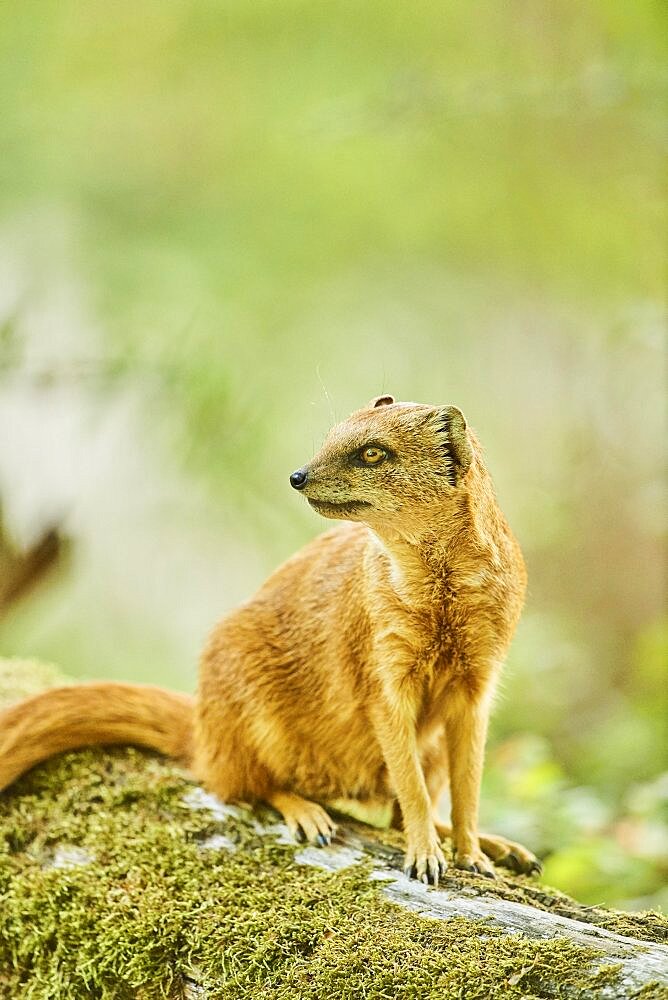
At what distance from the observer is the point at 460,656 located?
2.37 meters

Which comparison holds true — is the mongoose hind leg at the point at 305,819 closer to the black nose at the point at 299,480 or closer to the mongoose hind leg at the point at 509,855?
the mongoose hind leg at the point at 509,855

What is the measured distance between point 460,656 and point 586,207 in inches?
190

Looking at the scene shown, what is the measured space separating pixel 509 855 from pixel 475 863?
0.67 ft

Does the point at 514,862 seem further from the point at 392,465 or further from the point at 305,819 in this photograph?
the point at 392,465

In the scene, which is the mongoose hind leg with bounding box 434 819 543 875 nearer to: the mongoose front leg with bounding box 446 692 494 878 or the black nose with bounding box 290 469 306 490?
the mongoose front leg with bounding box 446 692 494 878

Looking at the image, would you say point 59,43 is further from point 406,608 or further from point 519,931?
point 519,931

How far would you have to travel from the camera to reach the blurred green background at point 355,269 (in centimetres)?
559

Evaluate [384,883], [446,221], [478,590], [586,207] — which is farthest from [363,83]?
[384,883]

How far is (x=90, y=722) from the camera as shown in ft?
9.10

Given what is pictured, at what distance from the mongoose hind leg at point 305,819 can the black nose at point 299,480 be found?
89 centimetres

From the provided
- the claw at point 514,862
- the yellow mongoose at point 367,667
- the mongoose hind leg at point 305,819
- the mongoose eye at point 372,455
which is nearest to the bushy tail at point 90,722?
the yellow mongoose at point 367,667

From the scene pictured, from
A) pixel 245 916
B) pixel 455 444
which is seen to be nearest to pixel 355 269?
pixel 455 444

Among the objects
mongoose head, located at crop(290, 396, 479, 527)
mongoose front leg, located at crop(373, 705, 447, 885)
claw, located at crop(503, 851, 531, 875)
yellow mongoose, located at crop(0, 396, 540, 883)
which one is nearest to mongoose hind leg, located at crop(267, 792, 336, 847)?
yellow mongoose, located at crop(0, 396, 540, 883)

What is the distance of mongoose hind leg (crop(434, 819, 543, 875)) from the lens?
8.08ft
